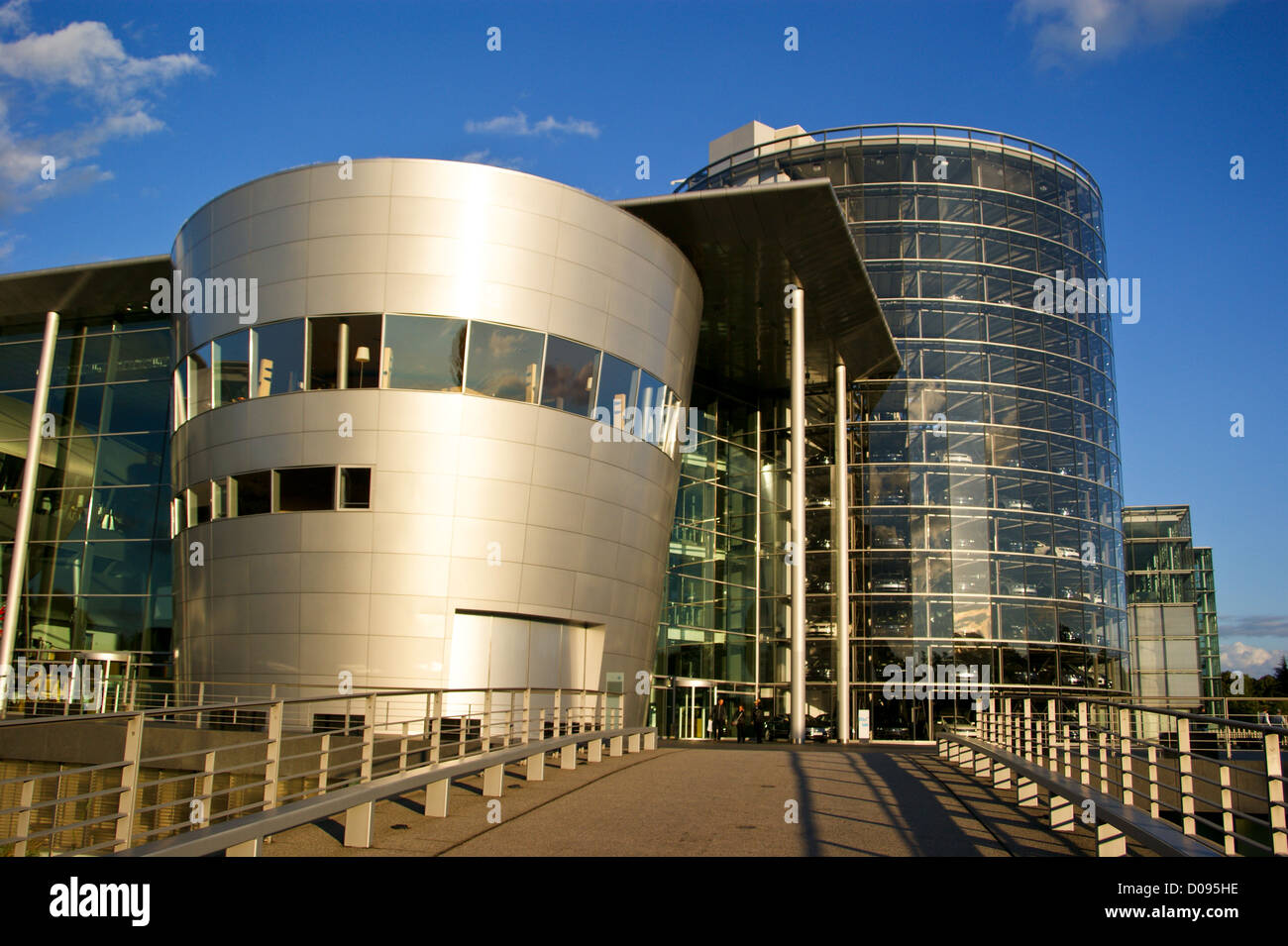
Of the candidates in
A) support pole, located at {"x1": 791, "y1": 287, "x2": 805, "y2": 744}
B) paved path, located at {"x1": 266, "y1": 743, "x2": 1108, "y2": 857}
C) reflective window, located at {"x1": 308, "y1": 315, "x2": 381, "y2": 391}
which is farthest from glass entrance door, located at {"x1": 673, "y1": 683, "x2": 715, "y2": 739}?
paved path, located at {"x1": 266, "y1": 743, "x2": 1108, "y2": 857}

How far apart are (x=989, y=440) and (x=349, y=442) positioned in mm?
24860

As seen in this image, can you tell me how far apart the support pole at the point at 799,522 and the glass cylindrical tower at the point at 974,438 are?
6260 millimetres

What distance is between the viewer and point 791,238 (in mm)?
28422

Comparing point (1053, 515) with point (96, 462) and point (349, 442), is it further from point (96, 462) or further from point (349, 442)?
point (96, 462)

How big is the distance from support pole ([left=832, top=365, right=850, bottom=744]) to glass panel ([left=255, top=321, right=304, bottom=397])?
68.5 ft

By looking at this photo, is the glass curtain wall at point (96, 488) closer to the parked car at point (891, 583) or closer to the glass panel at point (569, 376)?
the glass panel at point (569, 376)

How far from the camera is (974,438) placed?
129 feet

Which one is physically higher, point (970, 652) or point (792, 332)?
point (792, 332)

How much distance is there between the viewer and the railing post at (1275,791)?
707 centimetres

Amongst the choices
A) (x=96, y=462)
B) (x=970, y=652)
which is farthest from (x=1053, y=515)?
(x=96, y=462)

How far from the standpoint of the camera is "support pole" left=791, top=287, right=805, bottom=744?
31794 millimetres

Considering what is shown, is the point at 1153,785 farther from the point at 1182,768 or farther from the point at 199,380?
the point at 199,380

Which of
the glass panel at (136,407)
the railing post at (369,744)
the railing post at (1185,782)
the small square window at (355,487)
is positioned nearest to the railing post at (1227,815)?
the railing post at (1185,782)

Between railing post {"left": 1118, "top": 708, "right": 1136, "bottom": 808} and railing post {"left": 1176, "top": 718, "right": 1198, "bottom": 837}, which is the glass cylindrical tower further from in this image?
railing post {"left": 1176, "top": 718, "right": 1198, "bottom": 837}
